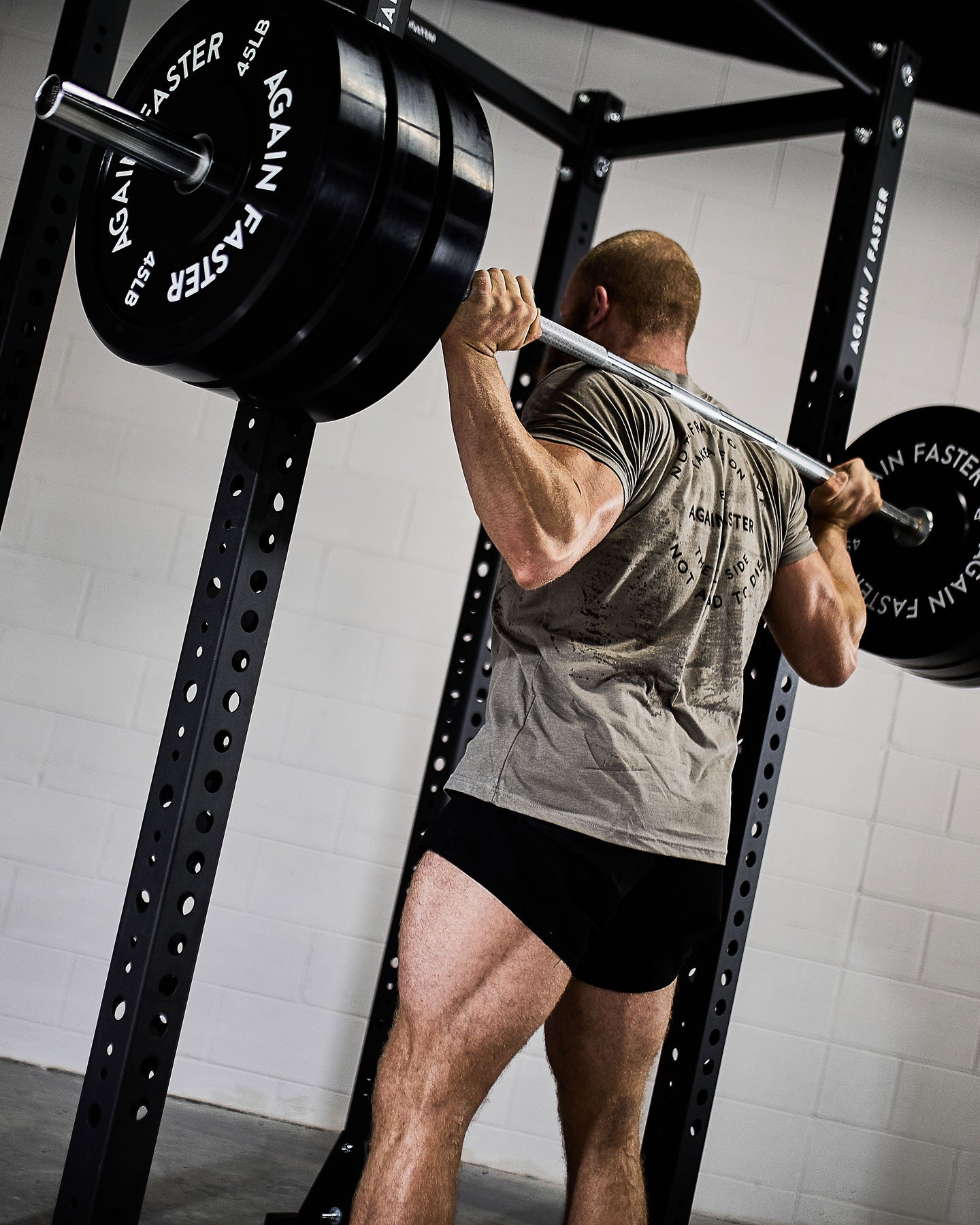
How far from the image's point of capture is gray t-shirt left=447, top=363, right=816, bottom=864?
157cm

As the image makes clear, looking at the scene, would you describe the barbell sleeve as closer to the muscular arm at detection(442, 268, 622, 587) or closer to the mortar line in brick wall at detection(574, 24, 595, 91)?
the muscular arm at detection(442, 268, 622, 587)

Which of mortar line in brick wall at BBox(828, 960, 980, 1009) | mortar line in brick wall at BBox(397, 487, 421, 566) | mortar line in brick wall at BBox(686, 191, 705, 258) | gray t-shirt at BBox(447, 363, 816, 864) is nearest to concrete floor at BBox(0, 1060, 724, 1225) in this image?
mortar line in brick wall at BBox(828, 960, 980, 1009)

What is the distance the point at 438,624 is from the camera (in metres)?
3.09

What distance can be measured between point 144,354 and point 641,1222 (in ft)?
4.72

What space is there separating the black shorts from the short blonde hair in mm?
808

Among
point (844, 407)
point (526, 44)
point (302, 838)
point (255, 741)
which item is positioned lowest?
point (302, 838)

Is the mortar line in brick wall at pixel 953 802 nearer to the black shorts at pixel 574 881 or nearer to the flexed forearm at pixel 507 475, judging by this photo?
the black shorts at pixel 574 881

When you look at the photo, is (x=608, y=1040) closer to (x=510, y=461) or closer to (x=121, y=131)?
(x=510, y=461)

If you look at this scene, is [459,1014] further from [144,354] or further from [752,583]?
[144,354]

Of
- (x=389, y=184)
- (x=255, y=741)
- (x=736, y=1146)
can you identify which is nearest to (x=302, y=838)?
(x=255, y=741)

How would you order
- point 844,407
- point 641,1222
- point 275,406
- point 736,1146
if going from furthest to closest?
point 736,1146 < point 844,407 < point 641,1222 < point 275,406

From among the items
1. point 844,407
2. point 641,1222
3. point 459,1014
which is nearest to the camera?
point 459,1014

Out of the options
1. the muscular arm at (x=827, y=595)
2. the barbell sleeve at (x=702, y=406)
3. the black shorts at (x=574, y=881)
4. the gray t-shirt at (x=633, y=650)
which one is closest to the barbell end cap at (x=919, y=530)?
the barbell sleeve at (x=702, y=406)

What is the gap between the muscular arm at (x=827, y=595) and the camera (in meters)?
2.01
